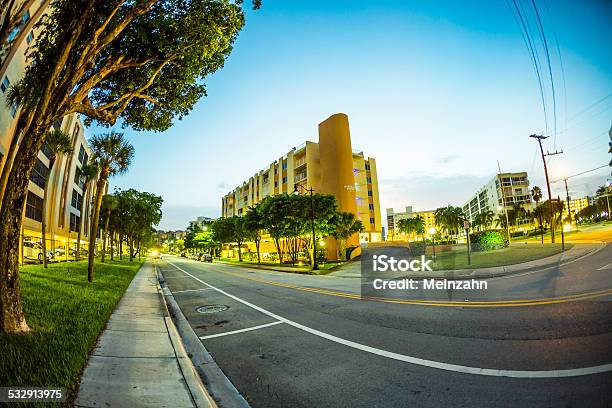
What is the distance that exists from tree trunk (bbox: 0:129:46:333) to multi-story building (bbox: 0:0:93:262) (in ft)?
71.1

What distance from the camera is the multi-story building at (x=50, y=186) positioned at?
920 inches

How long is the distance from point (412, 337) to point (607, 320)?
4012mm

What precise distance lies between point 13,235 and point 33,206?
40956 millimetres

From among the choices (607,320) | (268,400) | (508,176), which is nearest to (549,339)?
(607,320)

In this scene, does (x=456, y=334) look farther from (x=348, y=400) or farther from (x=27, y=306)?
(x=27, y=306)

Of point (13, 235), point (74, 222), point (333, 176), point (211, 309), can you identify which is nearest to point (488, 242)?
point (333, 176)

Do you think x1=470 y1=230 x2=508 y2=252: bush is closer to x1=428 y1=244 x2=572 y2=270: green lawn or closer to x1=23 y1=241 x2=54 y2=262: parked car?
x1=428 y1=244 x2=572 y2=270: green lawn

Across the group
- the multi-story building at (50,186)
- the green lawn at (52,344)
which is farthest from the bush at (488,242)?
the multi-story building at (50,186)

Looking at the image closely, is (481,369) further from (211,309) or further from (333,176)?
(333,176)

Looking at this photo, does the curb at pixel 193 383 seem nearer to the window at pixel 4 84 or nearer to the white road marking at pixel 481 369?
the white road marking at pixel 481 369

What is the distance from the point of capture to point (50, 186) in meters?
41.7

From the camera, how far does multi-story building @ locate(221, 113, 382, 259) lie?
44.5m

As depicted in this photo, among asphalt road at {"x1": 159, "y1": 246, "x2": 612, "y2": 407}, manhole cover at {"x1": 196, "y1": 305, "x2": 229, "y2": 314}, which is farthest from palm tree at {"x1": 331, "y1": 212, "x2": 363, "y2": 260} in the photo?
asphalt road at {"x1": 159, "y1": 246, "x2": 612, "y2": 407}

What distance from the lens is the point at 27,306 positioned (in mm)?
7137
